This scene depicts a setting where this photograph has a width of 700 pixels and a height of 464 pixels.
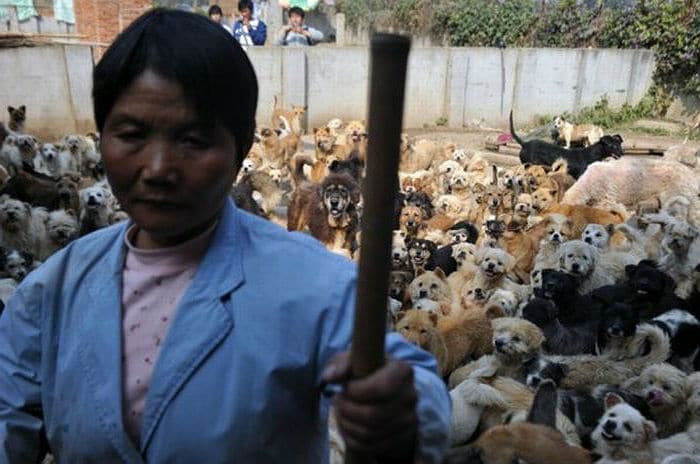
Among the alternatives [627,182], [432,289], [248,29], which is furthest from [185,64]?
[248,29]

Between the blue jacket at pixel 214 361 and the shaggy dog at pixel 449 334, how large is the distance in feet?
11.3

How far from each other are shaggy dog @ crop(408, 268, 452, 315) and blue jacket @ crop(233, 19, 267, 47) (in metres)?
10.5

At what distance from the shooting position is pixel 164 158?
4.01 feet

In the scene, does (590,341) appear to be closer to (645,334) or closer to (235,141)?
(645,334)

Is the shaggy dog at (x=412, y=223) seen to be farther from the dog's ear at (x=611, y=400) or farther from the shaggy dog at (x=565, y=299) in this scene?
the dog's ear at (x=611, y=400)

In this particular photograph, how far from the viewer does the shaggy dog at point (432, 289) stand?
18.9 ft

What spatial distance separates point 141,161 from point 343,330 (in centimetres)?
48

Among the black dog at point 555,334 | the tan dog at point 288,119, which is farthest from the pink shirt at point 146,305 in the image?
the tan dog at point 288,119

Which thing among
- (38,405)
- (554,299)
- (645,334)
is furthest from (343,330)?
(554,299)

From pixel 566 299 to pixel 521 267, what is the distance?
1354mm

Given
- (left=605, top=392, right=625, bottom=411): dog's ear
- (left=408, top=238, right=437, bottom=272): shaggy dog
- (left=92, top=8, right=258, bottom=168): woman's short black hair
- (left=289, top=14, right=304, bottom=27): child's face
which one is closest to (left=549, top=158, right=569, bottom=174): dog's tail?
(left=408, top=238, right=437, bottom=272): shaggy dog

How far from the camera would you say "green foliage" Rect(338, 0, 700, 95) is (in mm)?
17703

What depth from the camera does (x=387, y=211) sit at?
0.90 metres

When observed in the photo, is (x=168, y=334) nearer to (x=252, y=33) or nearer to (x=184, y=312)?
(x=184, y=312)
